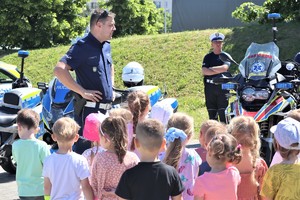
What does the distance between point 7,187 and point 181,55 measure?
11.7m

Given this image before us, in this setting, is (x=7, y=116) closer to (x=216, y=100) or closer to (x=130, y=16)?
(x=216, y=100)

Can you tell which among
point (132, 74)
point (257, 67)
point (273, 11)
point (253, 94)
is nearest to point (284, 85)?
point (253, 94)

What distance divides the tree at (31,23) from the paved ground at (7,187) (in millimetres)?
21063

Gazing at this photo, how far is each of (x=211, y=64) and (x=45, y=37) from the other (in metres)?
21.0

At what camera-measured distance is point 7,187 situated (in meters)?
7.76

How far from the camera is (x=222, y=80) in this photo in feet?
25.4

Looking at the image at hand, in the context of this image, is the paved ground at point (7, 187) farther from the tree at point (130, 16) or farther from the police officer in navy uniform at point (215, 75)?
the tree at point (130, 16)

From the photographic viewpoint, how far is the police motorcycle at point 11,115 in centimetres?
800

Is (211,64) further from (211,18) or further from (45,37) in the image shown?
(45,37)

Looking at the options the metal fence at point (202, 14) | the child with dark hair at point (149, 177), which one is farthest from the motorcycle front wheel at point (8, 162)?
the metal fence at point (202, 14)

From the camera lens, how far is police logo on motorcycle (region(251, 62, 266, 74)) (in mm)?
A: 7628

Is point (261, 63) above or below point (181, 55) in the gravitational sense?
above

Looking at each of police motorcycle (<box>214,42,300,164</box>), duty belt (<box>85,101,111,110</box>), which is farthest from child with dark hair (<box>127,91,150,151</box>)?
police motorcycle (<box>214,42,300,164</box>)

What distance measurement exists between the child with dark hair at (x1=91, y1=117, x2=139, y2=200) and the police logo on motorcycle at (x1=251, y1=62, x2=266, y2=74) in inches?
144
